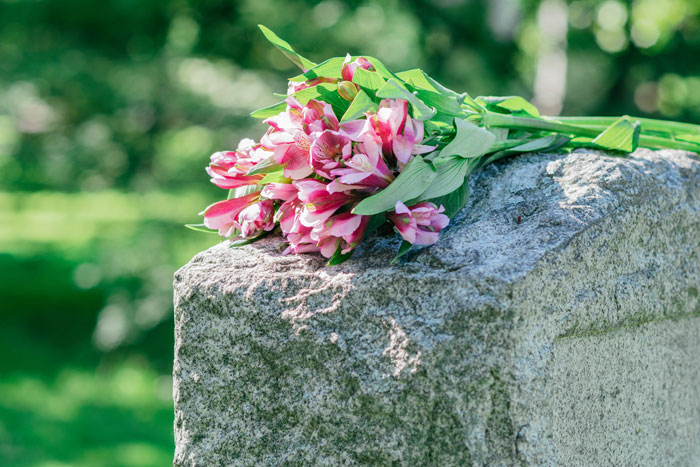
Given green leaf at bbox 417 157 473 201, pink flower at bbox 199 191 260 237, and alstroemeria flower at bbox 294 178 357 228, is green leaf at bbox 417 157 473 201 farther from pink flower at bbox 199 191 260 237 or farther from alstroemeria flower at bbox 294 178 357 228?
pink flower at bbox 199 191 260 237

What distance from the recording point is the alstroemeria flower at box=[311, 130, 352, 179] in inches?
38.9

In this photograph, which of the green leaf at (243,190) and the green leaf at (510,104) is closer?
the green leaf at (243,190)

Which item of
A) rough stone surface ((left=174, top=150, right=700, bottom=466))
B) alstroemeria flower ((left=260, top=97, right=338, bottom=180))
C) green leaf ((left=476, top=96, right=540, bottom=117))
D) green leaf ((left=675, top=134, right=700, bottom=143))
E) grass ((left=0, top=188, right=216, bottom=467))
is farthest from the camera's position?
grass ((left=0, top=188, right=216, bottom=467))

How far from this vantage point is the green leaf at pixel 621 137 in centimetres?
126

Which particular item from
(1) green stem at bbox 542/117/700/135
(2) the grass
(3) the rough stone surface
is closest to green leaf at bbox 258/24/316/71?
(3) the rough stone surface

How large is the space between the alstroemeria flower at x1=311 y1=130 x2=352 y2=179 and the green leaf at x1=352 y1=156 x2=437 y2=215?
0.07 metres

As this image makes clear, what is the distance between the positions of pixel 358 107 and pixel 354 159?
85 millimetres

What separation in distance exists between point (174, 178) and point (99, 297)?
271 cm

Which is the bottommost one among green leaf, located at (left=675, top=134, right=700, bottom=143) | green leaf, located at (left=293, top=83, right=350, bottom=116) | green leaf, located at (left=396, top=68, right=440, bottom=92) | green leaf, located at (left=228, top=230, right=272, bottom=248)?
A: green leaf, located at (left=228, top=230, right=272, bottom=248)

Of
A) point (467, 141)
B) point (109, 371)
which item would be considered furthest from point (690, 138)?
point (109, 371)

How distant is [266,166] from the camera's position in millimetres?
1081

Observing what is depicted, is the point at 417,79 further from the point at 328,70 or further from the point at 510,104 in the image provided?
the point at 510,104

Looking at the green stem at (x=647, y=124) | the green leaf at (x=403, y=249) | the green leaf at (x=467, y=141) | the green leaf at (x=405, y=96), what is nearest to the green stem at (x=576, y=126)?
the green stem at (x=647, y=124)

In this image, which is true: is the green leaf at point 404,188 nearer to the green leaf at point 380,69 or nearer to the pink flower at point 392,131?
the pink flower at point 392,131
